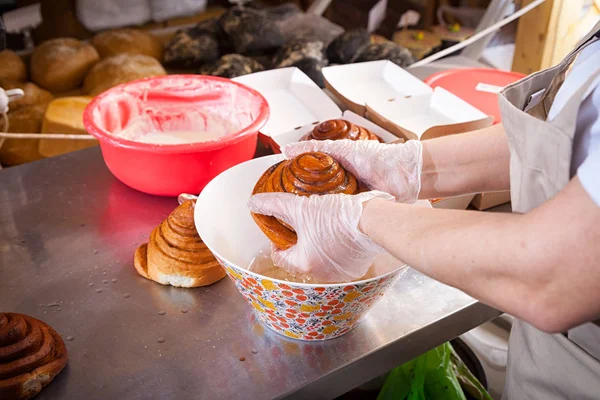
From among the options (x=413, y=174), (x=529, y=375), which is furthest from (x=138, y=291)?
(x=529, y=375)

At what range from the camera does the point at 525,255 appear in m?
0.73

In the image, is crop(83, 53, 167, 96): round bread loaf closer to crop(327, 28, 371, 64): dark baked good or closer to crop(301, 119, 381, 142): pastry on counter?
crop(327, 28, 371, 64): dark baked good

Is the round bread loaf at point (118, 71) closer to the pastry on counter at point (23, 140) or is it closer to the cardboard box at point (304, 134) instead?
the pastry on counter at point (23, 140)

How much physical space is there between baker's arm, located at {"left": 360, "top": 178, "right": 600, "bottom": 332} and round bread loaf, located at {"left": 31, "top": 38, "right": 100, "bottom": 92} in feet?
7.74

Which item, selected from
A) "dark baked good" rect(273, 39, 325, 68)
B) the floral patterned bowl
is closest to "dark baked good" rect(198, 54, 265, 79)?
"dark baked good" rect(273, 39, 325, 68)

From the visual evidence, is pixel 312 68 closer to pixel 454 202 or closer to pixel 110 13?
pixel 110 13

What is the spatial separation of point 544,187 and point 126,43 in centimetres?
253

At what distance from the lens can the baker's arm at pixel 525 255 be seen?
2.29ft

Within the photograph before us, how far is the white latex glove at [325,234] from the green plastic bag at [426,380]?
1.67 feet

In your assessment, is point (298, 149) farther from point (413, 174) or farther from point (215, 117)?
point (215, 117)

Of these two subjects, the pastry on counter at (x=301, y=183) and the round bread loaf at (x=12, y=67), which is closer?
the pastry on counter at (x=301, y=183)

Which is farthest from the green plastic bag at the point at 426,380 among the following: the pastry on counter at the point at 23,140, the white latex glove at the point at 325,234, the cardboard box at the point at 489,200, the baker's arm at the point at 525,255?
the pastry on counter at the point at 23,140

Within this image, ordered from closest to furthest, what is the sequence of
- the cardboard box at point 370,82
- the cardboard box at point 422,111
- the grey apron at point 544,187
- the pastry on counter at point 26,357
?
the grey apron at point 544,187 < the pastry on counter at point 26,357 < the cardboard box at point 422,111 < the cardboard box at point 370,82

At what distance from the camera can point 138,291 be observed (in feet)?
4.03
